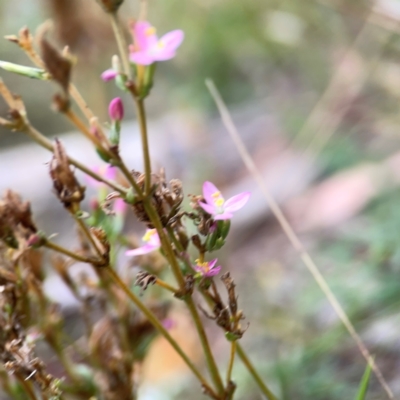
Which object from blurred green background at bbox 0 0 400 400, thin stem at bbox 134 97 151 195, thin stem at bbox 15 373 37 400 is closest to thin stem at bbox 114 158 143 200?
thin stem at bbox 134 97 151 195

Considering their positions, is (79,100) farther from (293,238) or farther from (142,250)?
(293,238)

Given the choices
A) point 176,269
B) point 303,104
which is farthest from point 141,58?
point 303,104

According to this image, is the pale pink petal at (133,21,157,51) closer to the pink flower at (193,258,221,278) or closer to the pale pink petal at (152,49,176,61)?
the pale pink petal at (152,49,176,61)

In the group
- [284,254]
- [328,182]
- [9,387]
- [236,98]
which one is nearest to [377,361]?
[9,387]

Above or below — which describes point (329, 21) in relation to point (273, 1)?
below

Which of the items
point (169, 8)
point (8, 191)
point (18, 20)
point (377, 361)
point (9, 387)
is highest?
point (18, 20)

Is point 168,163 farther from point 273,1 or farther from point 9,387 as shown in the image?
point 9,387
